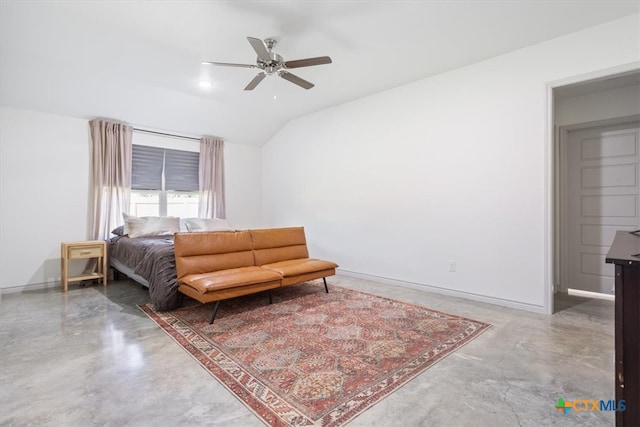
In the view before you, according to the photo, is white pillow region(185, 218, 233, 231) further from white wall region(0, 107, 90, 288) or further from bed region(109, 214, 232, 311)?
white wall region(0, 107, 90, 288)

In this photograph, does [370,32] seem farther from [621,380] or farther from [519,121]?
[621,380]

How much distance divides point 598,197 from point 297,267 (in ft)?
12.4

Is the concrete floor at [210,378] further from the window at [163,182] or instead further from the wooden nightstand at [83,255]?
the window at [163,182]

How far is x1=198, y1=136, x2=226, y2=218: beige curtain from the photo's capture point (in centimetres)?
574

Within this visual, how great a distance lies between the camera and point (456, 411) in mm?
1608

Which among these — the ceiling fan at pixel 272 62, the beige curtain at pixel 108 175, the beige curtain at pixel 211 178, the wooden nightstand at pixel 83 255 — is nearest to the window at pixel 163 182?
the beige curtain at pixel 211 178

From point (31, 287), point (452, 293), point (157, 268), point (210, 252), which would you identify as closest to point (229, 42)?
point (210, 252)

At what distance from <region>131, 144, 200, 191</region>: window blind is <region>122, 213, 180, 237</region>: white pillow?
76cm

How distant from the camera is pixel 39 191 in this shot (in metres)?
4.12

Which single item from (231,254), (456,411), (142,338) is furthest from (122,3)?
(456,411)

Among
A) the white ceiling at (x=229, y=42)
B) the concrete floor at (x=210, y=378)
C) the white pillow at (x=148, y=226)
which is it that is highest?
the white ceiling at (x=229, y=42)

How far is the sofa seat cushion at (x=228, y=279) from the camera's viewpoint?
2.76 meters

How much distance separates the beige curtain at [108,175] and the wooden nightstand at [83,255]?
0.39 m

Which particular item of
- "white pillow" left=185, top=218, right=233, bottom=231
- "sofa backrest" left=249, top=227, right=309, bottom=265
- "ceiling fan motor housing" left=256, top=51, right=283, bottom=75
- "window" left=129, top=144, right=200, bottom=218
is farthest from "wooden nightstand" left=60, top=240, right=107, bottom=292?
"ceiling fan motor housing" left=256, top=51, right=283, bottom=75
